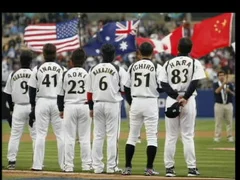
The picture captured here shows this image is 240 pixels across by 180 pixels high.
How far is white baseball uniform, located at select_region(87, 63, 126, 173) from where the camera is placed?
1662 centimetres

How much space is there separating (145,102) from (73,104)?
1.59 metres

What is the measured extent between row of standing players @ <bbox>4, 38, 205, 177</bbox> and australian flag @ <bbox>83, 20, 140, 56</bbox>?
32.8 ft

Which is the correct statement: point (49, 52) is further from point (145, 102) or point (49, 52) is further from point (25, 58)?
point (145, 102)

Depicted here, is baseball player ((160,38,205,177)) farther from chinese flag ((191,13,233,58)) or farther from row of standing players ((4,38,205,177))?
chinese flag ((191,13,233,58))

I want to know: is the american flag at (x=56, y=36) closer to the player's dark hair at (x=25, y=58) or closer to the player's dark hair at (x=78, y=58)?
the player's dark hair at (x=25, y=58)

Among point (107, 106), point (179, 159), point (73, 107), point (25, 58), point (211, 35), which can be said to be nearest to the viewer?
point (107, 106)

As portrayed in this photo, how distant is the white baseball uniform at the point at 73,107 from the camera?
17.1 m

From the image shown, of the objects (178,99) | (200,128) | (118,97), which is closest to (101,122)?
(118,97)

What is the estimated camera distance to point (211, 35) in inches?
1123

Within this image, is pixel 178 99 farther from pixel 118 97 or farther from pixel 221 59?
pixel 221 59

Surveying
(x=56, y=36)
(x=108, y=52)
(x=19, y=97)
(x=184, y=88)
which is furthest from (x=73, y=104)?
(x=56, y=36)

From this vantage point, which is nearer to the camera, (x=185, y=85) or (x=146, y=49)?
(x=185, y=85)

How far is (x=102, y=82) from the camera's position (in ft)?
54.6

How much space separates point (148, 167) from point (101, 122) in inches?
51.4
